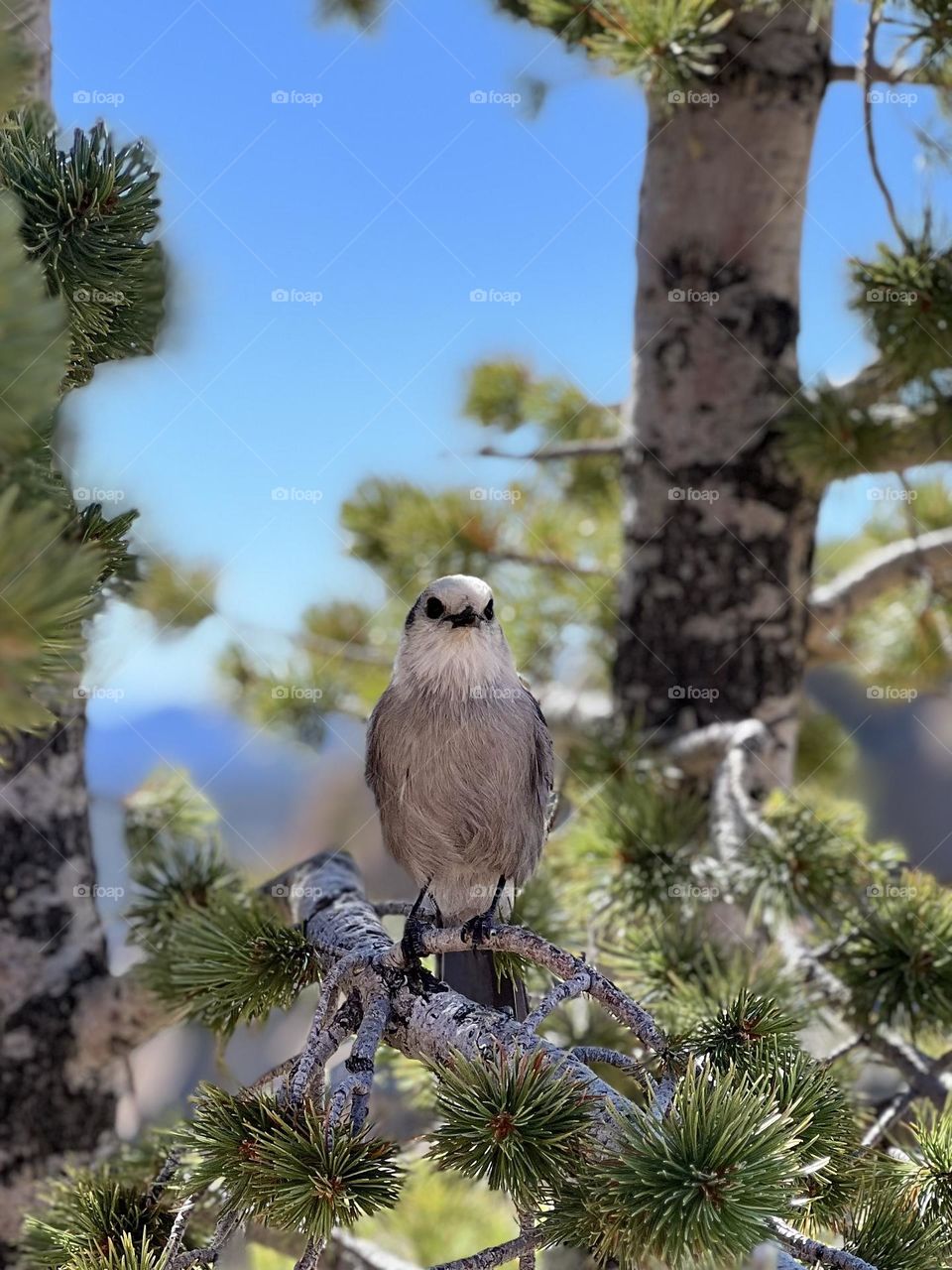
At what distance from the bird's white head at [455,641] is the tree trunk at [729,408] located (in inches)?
35.9

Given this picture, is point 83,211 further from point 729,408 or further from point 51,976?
point 729,408

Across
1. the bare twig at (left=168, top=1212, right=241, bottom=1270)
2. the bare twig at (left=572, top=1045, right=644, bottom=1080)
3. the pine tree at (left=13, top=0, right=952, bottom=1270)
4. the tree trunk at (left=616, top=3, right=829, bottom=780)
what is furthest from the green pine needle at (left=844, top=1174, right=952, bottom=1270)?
the tree trunk at (left=616, top=3, right=829, bottom=780)

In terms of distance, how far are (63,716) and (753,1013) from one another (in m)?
1.35

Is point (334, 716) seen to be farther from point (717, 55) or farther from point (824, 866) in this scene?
point (717, 55)

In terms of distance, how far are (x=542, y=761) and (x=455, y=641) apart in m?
0.28

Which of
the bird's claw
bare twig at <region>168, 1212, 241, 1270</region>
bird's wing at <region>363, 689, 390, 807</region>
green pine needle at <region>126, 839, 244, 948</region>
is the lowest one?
bare twig at <region>168, 1212, 241, 1270</region>

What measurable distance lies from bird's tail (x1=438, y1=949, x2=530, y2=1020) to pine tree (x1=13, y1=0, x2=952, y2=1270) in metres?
0.14

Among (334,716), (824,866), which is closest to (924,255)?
(824,866)

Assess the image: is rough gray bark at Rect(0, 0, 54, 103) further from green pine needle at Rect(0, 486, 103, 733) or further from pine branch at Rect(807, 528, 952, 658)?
pine branch at Rect(807, 528, 952, 658)

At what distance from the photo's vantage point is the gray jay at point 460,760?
190cm

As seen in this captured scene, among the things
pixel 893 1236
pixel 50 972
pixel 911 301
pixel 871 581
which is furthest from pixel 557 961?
pixel 871 581

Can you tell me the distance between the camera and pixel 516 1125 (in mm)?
1016

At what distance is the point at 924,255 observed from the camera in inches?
89.7

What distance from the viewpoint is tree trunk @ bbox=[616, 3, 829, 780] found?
9.02 feet
